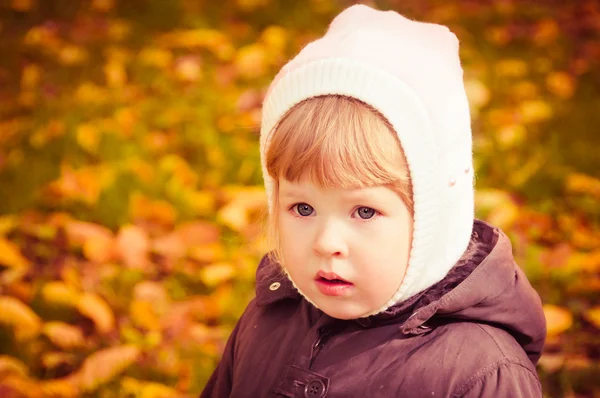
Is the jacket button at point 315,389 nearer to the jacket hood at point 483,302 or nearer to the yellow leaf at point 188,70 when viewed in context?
the jacket hood at point 483,302

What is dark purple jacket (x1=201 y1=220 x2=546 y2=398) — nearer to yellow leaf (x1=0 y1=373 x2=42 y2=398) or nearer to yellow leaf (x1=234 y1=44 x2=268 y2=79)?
yellow leaf (x1=0 y1=373 x2=42 y2=398)

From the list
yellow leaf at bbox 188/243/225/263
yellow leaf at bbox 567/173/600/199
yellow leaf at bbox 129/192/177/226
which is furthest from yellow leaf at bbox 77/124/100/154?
yellow leaf at bbox 567/173/600/199

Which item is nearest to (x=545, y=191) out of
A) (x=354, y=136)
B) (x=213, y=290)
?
(x=213, y=290)

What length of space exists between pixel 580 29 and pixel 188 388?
398 centimetres

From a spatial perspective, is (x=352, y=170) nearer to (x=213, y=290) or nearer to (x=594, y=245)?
(x=213, y=290)

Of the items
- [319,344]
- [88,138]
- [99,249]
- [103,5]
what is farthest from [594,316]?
[103,5]

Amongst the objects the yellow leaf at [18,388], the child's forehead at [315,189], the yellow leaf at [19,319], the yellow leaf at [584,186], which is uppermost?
the child's forehead at [315,189]

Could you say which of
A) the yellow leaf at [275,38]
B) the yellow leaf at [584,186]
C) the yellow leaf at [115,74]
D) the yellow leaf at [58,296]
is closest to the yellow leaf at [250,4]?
the yellow leaf at [275,38]

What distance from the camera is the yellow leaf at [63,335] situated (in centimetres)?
282

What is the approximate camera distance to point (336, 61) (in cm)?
152

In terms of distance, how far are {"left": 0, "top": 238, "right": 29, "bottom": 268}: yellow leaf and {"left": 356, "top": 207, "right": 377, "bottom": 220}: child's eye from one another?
6.96 ft

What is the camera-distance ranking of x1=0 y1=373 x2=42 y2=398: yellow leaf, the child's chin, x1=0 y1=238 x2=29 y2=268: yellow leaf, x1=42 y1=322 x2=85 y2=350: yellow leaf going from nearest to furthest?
the child's chin, x1=0 y1=373 x2=42 y2=398: yellow leaf, x1=42 y1=322 x2=85 y2=350: yellow leaf, x1=0 y1=238 x2=29 y2=268: yellow leaf

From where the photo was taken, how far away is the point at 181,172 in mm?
3811

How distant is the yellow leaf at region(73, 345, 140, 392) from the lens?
104 inches
